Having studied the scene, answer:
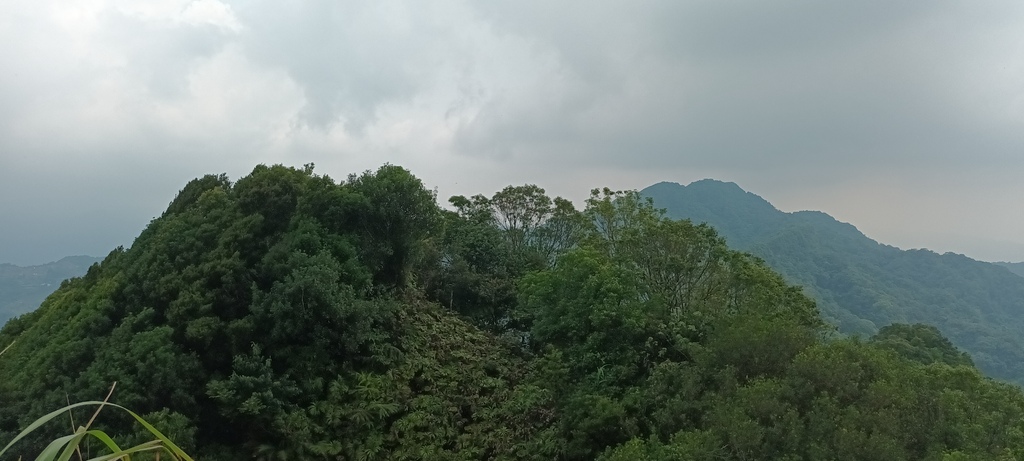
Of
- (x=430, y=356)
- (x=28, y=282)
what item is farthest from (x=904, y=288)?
(x=28, y=282)

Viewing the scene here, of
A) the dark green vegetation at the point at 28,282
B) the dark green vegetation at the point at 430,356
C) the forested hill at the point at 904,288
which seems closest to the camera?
the dark green vegetation at the point at 430,356

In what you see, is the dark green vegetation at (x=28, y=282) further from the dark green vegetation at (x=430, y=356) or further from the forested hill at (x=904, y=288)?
the forested hill at (x=904, y=288)

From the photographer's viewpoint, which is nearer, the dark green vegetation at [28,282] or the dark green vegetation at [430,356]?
the dark green vegetation at [430,356]

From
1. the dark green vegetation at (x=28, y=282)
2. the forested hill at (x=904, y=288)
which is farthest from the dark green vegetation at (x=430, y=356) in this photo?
the dark green vegetation at (x=28, y=282)

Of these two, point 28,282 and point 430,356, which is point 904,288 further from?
point 28,282

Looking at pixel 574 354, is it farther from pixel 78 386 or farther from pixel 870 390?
pixel 78 386

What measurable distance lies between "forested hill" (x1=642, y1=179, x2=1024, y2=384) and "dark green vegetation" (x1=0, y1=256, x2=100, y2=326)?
336 feet

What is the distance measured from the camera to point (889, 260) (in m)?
105

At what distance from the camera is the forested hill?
2522 inches

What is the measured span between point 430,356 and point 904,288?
92368 mm

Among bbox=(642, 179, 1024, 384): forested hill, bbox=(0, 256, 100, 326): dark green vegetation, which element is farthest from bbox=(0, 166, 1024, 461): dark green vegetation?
bbox=(0, 256, 100, 326): dark green vegetation

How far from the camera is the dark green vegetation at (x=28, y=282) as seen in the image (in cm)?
9888

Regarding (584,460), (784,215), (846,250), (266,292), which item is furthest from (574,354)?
(784,215)

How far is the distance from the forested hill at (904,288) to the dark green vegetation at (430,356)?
143ft
